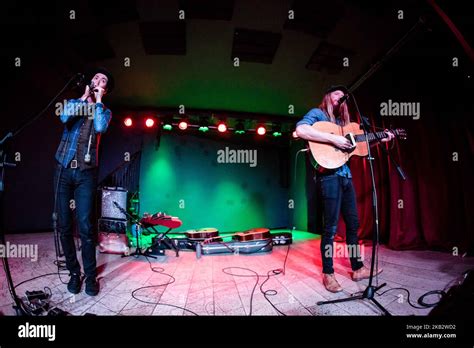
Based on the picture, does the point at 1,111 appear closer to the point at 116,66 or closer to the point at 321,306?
the point at 116,66

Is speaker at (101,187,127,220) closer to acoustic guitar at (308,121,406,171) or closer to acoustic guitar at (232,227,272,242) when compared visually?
acoustic guitar at (232,227,272,242)

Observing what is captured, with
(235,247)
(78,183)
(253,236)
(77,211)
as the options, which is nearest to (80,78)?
(78,183)

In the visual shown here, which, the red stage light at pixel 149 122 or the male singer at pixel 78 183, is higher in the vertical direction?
the red stage light at pixel 149 122

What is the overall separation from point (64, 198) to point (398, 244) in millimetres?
4697

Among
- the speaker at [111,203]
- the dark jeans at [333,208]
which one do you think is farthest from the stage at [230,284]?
the speaker at [111,203]

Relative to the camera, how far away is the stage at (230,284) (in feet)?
5.67

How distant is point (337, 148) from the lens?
2158mm

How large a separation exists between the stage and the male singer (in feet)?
0.87

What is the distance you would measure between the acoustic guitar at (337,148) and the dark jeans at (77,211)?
2.13 metres

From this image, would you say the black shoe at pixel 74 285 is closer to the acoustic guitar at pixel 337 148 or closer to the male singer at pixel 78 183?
the male singer at pixel 78 183

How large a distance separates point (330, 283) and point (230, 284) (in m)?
0.99

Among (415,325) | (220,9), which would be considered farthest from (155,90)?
(415,325)

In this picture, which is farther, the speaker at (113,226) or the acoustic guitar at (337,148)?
the speaker at (113,226)

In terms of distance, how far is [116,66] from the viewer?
4852 millimetres
